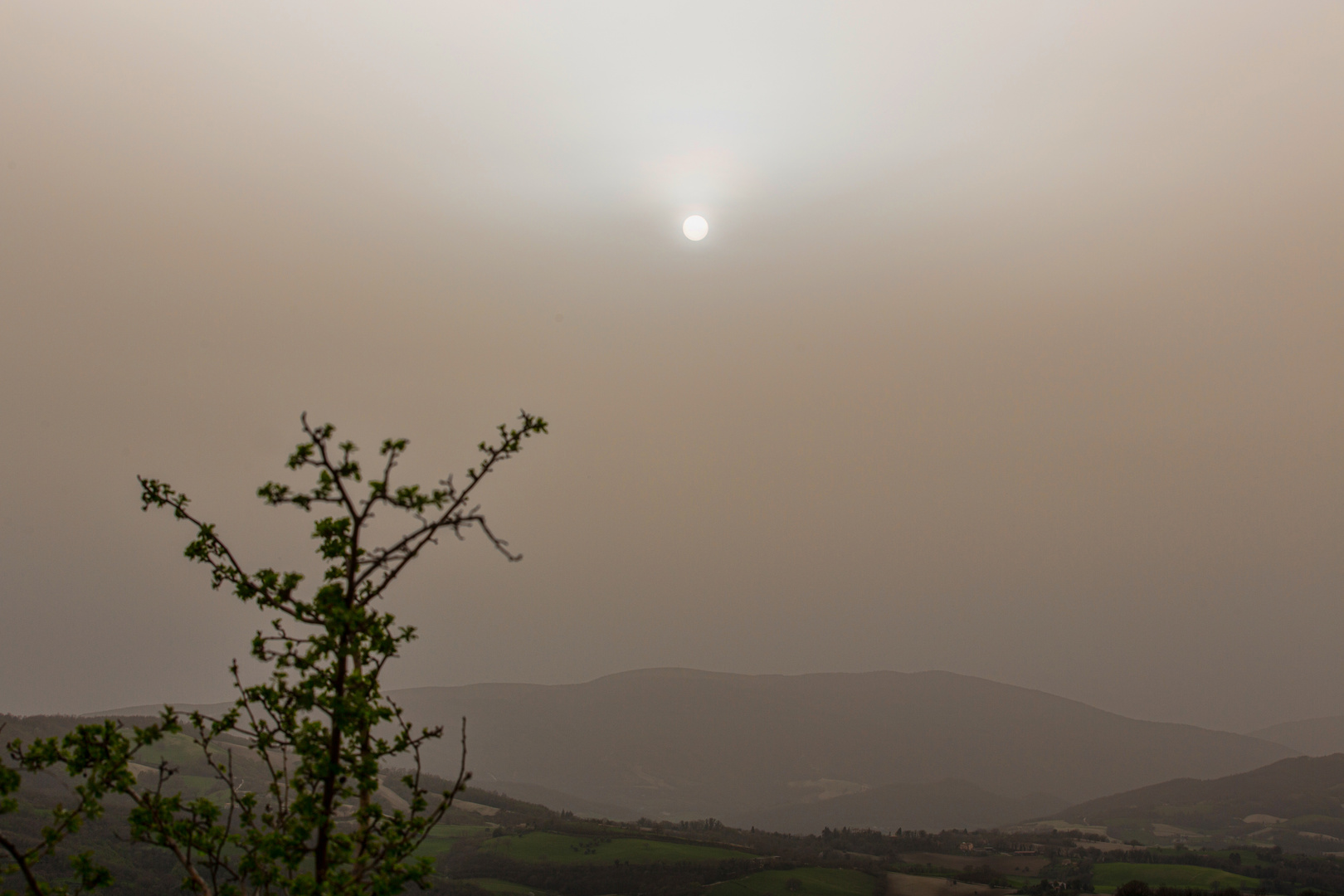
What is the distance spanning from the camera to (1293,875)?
117188 millimetres

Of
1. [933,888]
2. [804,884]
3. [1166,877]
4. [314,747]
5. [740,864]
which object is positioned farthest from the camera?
[740,864]

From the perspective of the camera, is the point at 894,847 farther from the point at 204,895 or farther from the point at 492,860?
the point at 204,895

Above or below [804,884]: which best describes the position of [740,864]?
above

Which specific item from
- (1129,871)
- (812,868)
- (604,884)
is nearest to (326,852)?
(604,884)

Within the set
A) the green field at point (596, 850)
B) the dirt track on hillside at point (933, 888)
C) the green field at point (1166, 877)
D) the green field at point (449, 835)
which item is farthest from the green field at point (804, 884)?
the green field at point (449, 835)

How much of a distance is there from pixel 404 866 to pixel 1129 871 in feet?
493

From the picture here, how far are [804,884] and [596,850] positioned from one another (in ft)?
130

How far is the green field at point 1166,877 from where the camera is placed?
10700 cm

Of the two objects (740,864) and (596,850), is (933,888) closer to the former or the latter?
(740,864)

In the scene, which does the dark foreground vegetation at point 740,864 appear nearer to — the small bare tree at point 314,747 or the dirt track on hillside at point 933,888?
the dirt track on hillside at point 933,888

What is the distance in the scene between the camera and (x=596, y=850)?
420 ft

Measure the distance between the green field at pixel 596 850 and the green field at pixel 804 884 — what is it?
14.7 m

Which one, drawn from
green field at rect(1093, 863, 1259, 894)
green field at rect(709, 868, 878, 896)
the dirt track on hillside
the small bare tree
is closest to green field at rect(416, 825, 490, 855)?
green field at rect(709, 868, 878, 896)

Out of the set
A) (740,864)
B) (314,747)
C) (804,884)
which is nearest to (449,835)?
(740,864)
